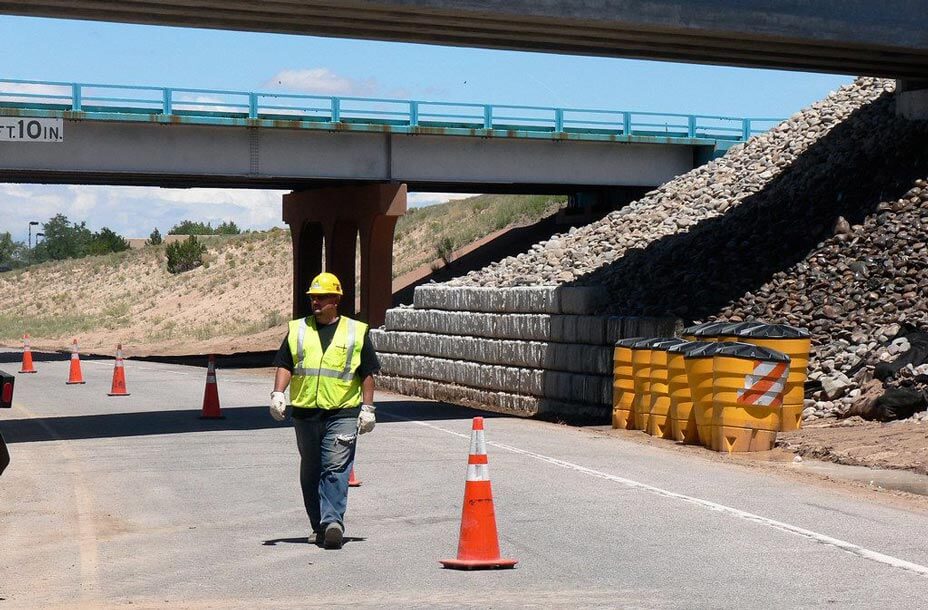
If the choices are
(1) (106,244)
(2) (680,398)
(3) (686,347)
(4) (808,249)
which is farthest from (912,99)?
(1) (106,244)

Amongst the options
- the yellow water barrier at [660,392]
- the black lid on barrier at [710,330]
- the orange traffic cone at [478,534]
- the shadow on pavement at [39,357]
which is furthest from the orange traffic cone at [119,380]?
the orange traffic cone at [478,534]

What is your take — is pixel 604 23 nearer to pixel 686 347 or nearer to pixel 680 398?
pixel 686 347

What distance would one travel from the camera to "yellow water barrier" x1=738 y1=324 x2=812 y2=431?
63.3 feet

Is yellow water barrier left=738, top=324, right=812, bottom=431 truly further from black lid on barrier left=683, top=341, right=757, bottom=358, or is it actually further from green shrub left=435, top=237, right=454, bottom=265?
green shrub left=435, top=237, right=454, bottom=265

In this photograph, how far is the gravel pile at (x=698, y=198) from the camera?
30.5 meters

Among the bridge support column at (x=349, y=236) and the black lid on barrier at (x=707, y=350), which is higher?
the bridge support column at (x=349, y=236)

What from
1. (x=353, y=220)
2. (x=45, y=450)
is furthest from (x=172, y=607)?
(x=353, y=220)

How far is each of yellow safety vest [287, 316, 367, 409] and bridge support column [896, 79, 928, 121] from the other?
20.2 meters

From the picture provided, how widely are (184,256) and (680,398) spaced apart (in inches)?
3382

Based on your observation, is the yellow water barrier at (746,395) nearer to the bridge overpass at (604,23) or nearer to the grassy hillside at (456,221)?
the bridge overpass at (604,23)

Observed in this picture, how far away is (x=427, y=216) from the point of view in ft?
281

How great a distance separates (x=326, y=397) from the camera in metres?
10.0

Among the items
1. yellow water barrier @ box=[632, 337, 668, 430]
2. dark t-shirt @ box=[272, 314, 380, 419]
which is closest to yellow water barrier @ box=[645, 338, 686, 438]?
yellow water barrier @ box=[632, 337, 668, 430]

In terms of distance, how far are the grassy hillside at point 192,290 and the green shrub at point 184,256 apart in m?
0.91
